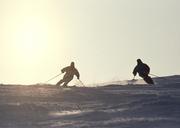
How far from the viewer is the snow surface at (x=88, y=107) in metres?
22.5

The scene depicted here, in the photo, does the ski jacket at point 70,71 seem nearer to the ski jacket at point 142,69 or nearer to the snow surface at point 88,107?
the ski jacket at point 142,69

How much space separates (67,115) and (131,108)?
2.53 meters

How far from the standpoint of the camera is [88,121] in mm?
22844

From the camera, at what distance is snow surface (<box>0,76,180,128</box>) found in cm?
2247

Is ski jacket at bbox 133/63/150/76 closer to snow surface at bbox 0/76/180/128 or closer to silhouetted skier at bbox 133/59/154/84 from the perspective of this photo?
silhouetted skier at bbox 133/59/154/84

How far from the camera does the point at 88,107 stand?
26719mm

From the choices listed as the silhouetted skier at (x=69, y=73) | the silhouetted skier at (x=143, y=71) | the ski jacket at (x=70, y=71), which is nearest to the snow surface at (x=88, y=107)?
the silhouetted skier at (x=69, y=73)

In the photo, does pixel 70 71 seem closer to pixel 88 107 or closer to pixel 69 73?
pixel 69 73

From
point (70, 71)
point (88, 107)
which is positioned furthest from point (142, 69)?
point (88, 107)

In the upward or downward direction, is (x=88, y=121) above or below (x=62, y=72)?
below

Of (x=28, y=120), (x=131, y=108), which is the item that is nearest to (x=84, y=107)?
(x=131, y=108)

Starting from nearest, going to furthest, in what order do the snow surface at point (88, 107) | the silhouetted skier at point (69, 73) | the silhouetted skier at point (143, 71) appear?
the snow surface at point (88, 107), the silhouetted skier at point (69, 73), the silhouetted skier at point (143, 71)

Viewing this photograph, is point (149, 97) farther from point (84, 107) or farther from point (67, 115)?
point (67, 115)

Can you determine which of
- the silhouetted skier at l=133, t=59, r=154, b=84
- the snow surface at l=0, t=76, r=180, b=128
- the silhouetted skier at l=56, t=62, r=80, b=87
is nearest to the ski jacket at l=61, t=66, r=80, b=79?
the silhouetted skier at l=56, t=62, r=80, b=87
